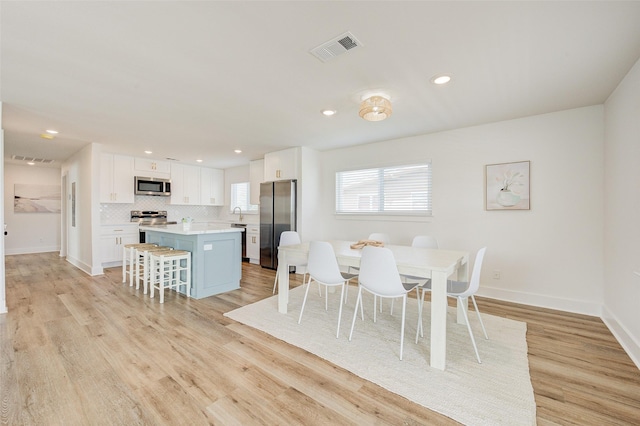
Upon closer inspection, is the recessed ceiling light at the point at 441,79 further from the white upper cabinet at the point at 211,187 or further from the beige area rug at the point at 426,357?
the white upper cabinet at the point at 211,187

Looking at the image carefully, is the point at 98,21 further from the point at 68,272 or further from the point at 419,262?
the point at 68,272

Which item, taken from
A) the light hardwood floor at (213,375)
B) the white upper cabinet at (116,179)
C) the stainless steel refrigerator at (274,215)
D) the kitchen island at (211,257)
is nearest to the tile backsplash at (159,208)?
the white upper cabinet at (116,179)

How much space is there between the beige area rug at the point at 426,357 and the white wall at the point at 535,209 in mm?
915

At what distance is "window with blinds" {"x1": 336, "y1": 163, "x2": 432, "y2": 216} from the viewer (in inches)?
165

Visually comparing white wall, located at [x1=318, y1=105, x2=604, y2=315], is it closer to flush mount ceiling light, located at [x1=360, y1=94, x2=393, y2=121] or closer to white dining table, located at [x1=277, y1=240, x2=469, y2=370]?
white dining table, located at [x1=277, y1=240, x2=469, y2=370]

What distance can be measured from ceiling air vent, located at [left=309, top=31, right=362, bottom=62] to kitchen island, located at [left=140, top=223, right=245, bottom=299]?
8.47 ft

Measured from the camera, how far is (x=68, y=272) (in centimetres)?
499

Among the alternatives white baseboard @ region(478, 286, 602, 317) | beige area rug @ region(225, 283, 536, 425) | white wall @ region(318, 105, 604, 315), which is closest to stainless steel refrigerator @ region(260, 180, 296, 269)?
beige area rug @ region(225, 283, 536, 425)

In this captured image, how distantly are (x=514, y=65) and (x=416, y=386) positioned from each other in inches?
101

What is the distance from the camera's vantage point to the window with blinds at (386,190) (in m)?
4.19

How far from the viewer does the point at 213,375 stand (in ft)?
6.29

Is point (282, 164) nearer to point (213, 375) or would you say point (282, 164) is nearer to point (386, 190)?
point (386, 190)

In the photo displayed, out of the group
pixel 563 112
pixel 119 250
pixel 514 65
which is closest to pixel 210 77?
pixel 514 65

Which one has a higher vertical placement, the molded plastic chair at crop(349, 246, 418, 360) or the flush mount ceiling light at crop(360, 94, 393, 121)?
the flush mount ceiling light at crop(360, 94, 393, 121)
